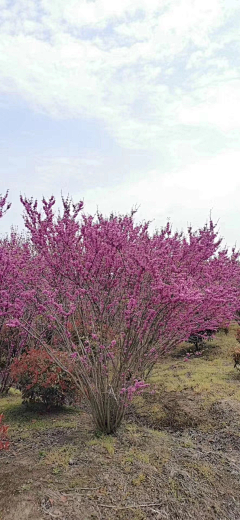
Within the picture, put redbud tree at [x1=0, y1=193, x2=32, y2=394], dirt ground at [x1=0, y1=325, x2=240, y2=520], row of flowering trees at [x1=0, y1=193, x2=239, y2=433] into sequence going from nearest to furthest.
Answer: dirt ground at [x1=0, y1=325, x2=240, y2=520] → row of flowering trees at [x1=0, y1=193, x2=239, y2=433] → redbud tree at [x1=0, y1=193, x2=32, y2=394]

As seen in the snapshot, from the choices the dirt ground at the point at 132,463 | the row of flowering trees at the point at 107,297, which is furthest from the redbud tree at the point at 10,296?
the dirt ground at the point at 132,463

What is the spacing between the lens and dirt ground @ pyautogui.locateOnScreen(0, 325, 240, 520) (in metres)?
3.11

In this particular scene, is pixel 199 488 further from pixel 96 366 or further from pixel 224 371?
pixel 224 371

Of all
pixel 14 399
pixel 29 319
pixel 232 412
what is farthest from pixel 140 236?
pixel 14 399

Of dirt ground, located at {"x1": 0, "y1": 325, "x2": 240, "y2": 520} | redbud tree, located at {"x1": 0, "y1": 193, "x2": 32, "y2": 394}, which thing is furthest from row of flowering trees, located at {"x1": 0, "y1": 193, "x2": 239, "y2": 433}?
dirt ground, located at {"x1": 0, "y1": 325, "x2": 240, "y2": 520}

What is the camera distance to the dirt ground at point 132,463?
3107mm

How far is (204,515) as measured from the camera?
3.12 m

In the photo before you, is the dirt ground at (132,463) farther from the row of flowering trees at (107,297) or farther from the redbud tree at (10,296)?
the redbud tree at (10,296)

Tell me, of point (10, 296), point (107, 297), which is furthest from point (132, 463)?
point (10, 296)

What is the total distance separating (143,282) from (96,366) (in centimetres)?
130

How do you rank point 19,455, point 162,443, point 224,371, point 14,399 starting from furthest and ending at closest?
point 224,371 → point 14,399 → point 162,443 → point 19,455

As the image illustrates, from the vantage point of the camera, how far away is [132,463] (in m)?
3.82

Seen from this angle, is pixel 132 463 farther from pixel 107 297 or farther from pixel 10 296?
pixel 10 296

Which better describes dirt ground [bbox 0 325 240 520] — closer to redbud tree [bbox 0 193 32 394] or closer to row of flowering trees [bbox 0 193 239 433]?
row of flowering trees [bbox 0 193 239 433]
